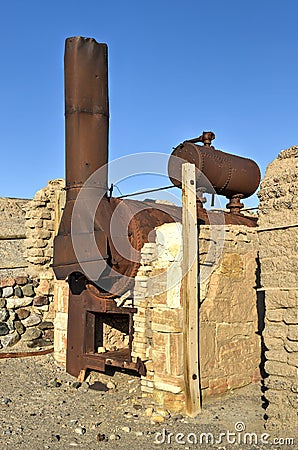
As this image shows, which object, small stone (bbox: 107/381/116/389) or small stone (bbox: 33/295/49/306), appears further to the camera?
small stone (bbox: 33/295/49/306)

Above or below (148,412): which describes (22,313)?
above

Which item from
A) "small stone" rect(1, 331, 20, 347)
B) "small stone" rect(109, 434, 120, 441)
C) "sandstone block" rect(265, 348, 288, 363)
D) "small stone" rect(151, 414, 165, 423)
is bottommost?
"small stone" rect(109, 434, 120, 441)

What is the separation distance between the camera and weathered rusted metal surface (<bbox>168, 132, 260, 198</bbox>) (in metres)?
7.38

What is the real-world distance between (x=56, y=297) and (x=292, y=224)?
14.6ft

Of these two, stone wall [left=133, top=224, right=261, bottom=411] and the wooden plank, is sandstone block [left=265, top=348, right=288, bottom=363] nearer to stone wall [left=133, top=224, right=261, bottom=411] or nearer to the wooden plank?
stone wall [left=133, top=224, right=261, bottom=411]

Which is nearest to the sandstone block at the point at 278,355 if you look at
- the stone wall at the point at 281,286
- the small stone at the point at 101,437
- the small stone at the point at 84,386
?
the stone wall at the point at 281,286

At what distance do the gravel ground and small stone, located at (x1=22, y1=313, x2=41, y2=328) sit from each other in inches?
51.4

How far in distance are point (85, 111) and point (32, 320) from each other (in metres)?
3.84

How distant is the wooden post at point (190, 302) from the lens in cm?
572

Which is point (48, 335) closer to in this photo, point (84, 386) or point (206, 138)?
point (84, 386)

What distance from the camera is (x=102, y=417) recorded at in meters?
5.76

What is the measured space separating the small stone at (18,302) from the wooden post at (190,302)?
12.7ft

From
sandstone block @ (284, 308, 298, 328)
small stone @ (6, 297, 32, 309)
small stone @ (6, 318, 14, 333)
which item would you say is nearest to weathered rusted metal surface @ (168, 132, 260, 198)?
sandstone block @ (284, 308, 298, 328)

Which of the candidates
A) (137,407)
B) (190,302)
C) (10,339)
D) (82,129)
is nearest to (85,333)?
(137,407)
